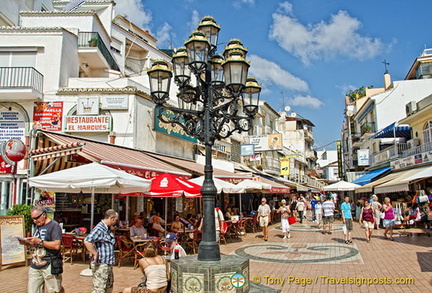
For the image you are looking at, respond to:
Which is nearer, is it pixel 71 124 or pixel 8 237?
pixel 8 237

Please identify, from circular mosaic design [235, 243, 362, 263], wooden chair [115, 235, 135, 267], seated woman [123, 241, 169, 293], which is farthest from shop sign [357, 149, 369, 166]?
Answer: seated woman [123, 241, 169, 293]

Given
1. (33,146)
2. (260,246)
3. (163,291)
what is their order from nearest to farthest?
(163,291) → (33,146) → (260,246)

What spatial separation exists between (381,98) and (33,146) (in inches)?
1120

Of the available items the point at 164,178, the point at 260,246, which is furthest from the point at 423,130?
the point at 164,178

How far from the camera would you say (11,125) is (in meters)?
14.4

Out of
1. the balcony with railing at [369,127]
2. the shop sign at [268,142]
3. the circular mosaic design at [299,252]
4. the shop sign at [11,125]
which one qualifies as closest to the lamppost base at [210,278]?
the circular mosaic design at [299,252]

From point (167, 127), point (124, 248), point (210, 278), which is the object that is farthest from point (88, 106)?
point (210, 278)

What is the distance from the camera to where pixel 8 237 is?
8148 millimetres

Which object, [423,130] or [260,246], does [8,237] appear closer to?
[260,246]

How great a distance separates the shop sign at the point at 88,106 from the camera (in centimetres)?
1449

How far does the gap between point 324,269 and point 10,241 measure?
7.60 meters

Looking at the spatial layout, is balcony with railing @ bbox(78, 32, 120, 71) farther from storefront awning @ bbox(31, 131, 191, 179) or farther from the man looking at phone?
the man looking at phone

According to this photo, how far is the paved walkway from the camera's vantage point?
655cm

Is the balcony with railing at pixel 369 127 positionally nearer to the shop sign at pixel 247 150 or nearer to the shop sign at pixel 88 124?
the shop sign at pixel 247 150
